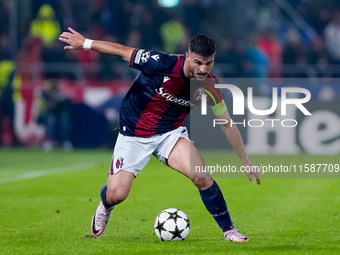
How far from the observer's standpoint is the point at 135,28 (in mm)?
18719

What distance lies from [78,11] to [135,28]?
1642 mm

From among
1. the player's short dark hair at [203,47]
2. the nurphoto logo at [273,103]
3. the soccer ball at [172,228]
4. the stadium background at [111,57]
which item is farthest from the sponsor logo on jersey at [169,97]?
the stadium background at [111,57]

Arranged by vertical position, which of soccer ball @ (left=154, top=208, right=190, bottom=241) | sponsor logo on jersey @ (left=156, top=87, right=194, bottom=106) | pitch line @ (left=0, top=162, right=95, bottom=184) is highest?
sponsor logo on jersey @ (left=156, top=87, right=194, bottom=106)

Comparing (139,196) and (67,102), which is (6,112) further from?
(139,196)

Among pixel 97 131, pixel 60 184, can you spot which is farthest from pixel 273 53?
pixel 60 184

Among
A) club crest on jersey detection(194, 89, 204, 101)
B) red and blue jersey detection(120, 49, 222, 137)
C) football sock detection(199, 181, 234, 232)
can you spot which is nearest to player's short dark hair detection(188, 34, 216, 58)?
red and blue jersey detection(120, 49, 222, 137)

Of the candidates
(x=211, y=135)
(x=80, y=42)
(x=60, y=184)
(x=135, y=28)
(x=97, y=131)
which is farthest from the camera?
(x=135, y=28)

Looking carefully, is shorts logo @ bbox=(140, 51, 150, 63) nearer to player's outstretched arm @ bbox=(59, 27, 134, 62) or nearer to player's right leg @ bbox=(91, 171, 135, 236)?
player's outstretched arm @ bbox=(59, 27, 134, 62)

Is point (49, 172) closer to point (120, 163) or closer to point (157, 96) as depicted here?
point (120, 163)

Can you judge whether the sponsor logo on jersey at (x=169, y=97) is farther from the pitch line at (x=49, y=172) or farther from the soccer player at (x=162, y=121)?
the pitch line at (x=49, y=172)

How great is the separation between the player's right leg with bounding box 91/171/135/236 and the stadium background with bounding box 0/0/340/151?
9866mm

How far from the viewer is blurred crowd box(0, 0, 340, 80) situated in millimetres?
17938

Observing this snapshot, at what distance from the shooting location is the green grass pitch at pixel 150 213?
6.39 meters

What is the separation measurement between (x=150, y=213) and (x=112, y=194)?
1809mm
